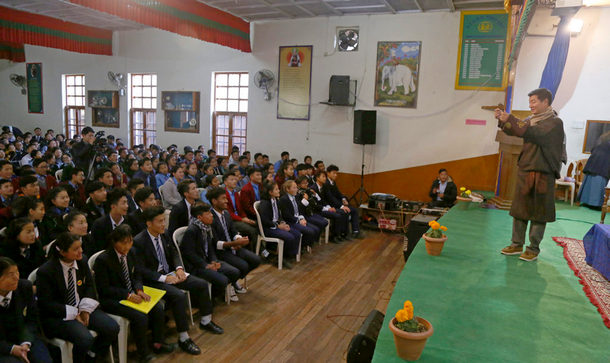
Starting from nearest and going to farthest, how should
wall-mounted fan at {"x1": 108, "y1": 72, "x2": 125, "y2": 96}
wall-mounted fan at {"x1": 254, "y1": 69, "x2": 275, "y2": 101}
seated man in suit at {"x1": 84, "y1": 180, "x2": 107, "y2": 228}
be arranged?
seated man in suit at {"x1": 84, "y1": 180, "x2": 107, "y2": 228}, wall-mounted fan at {"x1": 254, "y1": 69, "x2": 275, "y2": 101}, wall-mounted fan at {"x1": 108, "y1": 72, "x2": 125, "y2": 96}

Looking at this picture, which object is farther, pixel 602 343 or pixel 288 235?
pixel 288 235

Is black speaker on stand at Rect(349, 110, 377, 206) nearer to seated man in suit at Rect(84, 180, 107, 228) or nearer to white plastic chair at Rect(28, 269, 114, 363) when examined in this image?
seated man in suit at Rect(84, 180, 107, 228)

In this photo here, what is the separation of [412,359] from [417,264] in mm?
1368

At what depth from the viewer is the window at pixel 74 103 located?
11.4 metres

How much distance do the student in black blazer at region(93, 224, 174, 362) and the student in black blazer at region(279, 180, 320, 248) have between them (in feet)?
8.25

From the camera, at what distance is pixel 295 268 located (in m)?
4.94

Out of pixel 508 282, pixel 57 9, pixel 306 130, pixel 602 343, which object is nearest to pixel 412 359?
pixel 602 343

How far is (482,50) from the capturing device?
696 centimetres

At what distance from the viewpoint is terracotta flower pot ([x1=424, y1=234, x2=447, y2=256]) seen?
3508 mm

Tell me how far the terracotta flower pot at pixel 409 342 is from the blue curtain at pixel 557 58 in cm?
543

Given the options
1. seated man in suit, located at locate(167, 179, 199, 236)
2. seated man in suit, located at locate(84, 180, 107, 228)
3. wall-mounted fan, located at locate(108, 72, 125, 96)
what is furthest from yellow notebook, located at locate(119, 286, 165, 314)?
wall-mounted fan, located at locate(108, 72, 125, 96)

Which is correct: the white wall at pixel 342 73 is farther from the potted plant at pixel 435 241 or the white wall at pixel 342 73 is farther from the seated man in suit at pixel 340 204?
the potted plant at pixel 435 241

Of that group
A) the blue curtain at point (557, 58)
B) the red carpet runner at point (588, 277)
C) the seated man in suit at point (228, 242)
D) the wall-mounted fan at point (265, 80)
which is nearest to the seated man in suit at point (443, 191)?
the blue curtain at point (557, 58)

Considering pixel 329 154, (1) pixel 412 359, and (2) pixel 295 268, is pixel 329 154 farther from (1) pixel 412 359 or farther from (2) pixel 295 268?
(1) pixel 412 359
